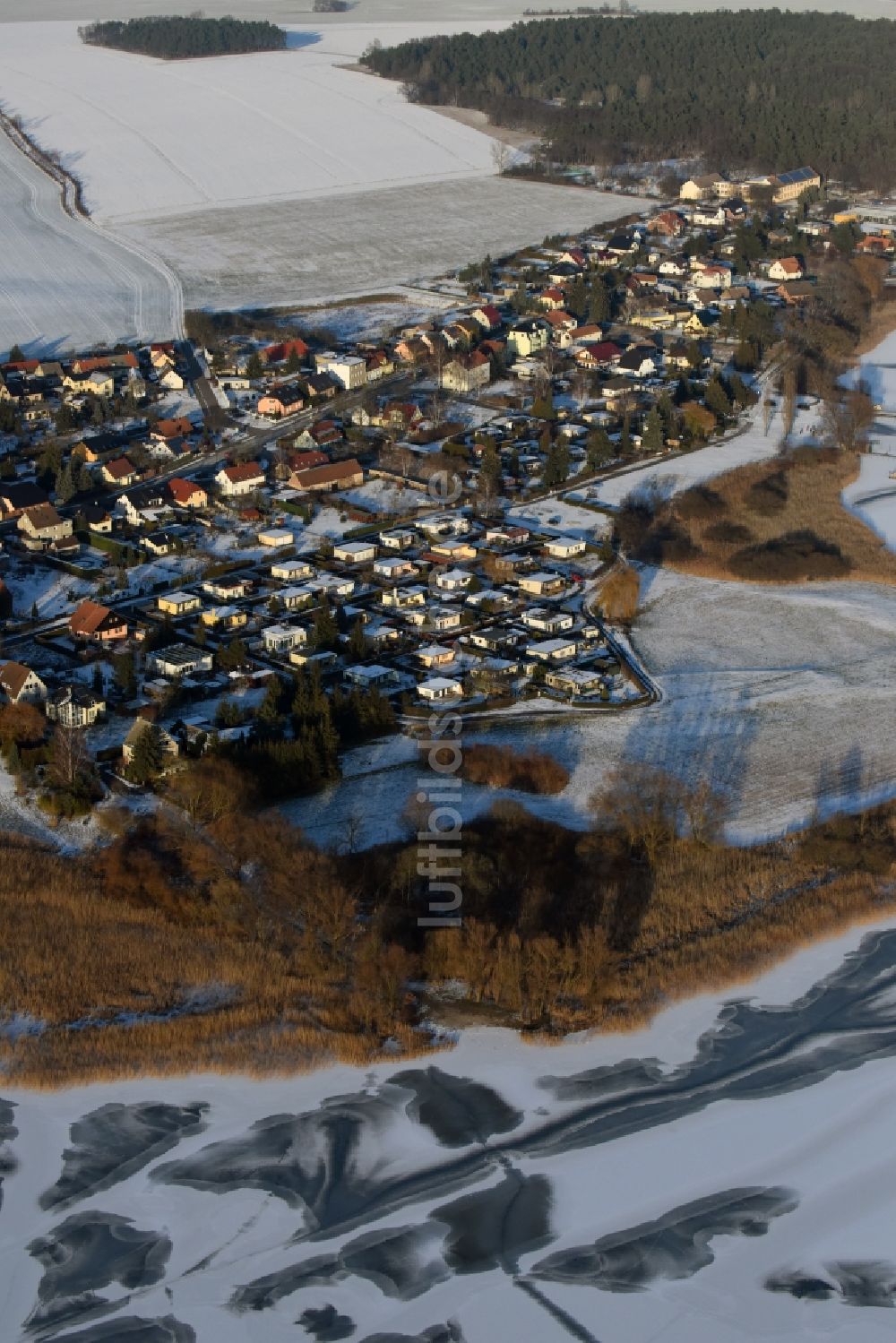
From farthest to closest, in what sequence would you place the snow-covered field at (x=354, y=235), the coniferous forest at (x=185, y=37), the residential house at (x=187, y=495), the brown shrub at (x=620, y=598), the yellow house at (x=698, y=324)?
the coniferous forest at (x=185, y=37)
the snow-covered field at (x=354, y=235)
the yellow house at (x=698, y=324)
the residential house at (x=187, y=495)
the brown shrub at (x=620, y=598)

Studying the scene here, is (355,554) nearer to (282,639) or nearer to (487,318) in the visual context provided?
(282,639)

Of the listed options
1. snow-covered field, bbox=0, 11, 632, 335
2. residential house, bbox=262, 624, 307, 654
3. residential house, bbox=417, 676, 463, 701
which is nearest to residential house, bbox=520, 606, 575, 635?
residential house, bbox=417, 676, 463, 701

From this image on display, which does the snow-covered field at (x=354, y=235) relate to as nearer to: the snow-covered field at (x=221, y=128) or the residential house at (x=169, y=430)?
the snow-covered field at (x=221, y=128)

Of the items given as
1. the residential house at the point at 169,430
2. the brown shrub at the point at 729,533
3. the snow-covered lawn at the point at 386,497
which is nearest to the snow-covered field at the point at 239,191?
the residential house at the point at 169,430

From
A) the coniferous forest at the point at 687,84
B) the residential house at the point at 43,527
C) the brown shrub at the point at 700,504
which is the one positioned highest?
the coniferous forest at the point at 687,84

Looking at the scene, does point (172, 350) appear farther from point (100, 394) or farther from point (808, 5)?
point (808, 5)

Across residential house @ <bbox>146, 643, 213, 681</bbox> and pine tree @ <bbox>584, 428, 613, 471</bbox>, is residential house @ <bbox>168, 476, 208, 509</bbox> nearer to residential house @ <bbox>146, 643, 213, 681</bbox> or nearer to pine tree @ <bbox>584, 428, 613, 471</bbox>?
residential house @ <bbox>146, 643, 213, 681</bbox>

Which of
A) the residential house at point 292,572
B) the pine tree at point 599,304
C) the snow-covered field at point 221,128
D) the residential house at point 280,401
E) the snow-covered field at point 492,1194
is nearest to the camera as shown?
the snow-covered field at point 492,1194

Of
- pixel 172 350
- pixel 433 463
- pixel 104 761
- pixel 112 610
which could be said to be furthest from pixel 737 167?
pixel 104 761
